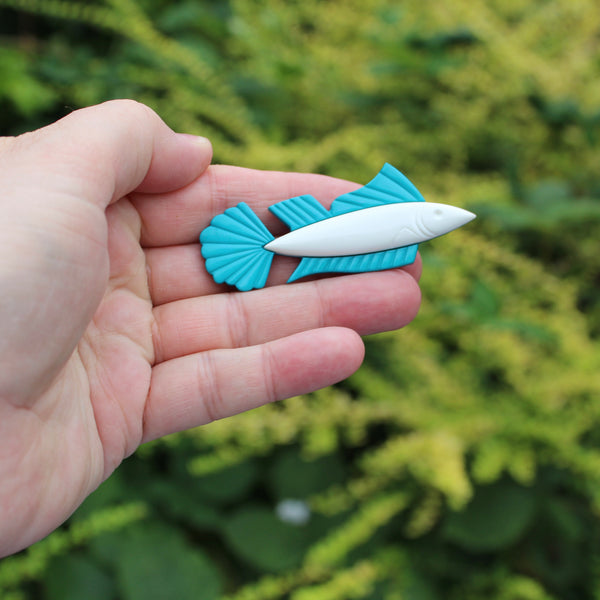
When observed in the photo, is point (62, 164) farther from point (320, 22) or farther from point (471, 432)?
point (320, 22)

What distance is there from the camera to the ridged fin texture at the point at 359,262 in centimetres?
125

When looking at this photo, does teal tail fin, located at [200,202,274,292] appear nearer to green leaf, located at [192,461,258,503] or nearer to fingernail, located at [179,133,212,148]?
fingernail, located at [179,133,212,148]

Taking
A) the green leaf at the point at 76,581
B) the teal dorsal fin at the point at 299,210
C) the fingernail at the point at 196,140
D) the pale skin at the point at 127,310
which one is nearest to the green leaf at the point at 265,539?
the green leaf at the point at 76,581

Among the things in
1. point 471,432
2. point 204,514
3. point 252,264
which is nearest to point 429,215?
point 252,264

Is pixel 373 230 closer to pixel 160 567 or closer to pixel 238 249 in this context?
pixel 238 249

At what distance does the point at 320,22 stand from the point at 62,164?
1.48 metres

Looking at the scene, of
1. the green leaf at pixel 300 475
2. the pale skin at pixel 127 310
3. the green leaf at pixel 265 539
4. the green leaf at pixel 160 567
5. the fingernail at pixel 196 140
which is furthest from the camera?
the green leaf at pixel 300 475

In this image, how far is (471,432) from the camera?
1416mm

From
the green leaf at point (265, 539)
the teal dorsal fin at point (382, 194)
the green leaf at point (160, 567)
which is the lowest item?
the green leaf at point (160, 567)

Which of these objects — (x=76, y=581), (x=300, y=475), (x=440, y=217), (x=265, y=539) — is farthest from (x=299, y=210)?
(x=76, y=581)

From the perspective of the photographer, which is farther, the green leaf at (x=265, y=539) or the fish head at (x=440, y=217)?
the green leaf at (x=265, y=539)

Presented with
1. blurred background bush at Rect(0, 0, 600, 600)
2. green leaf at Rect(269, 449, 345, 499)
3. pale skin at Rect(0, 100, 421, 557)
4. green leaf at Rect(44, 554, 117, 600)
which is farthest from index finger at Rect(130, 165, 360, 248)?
green leaf at Rect(44, 554, 117, 600)

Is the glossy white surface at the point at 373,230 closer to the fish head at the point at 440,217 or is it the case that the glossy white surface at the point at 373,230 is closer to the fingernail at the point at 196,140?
the fish head at the point at 440,217

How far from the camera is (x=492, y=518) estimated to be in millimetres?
1403
